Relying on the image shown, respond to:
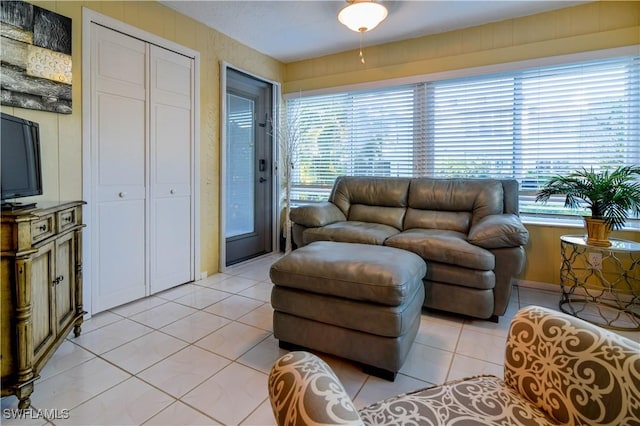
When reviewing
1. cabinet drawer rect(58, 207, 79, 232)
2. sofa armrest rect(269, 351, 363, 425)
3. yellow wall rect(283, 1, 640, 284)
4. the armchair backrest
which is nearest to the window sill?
yellow wall rect(283, 1, 640, 284)

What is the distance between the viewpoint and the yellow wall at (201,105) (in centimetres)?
208

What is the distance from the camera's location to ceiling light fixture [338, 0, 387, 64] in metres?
2.35

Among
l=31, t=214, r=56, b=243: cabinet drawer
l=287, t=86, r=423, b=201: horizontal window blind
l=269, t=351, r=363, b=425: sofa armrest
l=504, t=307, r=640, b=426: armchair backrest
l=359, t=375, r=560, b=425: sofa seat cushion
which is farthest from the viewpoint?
l=287, t=86, r=423, b=201: horizontal window blind

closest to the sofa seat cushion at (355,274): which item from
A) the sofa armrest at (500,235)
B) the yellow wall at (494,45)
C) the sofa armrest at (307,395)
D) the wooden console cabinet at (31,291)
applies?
the sofa armrest at (500,235)

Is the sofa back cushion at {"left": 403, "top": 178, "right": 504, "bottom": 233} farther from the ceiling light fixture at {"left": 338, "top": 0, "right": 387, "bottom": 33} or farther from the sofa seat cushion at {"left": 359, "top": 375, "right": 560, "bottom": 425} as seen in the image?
the sofa seat cushion at {"left": 359, "top": 375, "right": 560, "bottom": 425}

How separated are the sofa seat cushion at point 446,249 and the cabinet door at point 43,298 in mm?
2049

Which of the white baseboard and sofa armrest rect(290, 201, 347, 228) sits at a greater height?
sofa armrest rect(290, 201, 347, 228)

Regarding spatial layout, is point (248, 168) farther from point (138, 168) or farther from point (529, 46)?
point (529, 46)

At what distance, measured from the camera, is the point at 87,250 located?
2279 millimetres

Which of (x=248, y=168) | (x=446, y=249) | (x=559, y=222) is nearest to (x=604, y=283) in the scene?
(x=559, y=222)

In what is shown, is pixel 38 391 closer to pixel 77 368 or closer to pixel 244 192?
pixel 77 368

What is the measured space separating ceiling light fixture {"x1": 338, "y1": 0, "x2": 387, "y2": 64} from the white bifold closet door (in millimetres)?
1474

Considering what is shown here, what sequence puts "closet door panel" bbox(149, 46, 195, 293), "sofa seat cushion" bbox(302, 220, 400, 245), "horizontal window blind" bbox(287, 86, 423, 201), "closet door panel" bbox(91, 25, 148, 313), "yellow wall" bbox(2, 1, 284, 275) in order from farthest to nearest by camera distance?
"horizontal window blind" bbox(287, 86, 423, 201) < "closet door panel" bbox(149, 46, 195, 293) < "sofa seat cushion" bbox(302, 220, 400, 245) < "closet door panel" bbox(91, 25, 148, 313) < "yellow wall" bbox(2, 1, 284, 275)

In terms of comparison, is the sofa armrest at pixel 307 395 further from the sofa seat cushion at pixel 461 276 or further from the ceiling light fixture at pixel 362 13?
the ceiling light fixture at pixel 362 13
